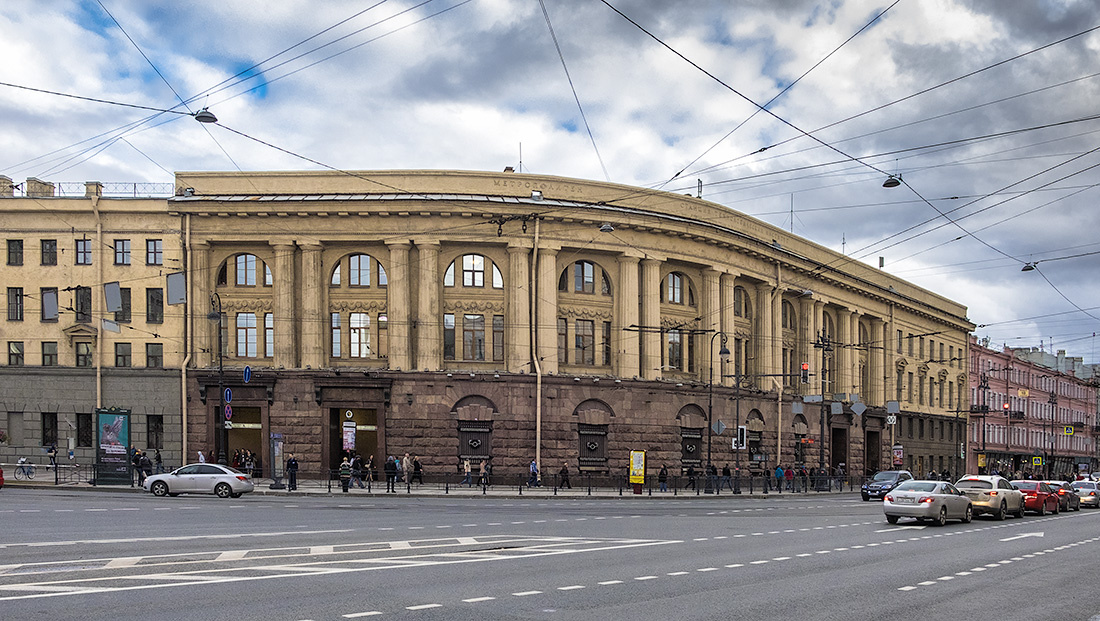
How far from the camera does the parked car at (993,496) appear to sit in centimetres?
3152

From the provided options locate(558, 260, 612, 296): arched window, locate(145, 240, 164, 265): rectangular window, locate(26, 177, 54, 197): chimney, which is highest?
locate(26, 177, 54, 197): chimney

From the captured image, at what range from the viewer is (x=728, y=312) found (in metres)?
58.1

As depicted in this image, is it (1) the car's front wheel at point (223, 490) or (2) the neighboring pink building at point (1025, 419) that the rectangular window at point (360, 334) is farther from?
(2) the neighboring pink building at point (1025, 419)

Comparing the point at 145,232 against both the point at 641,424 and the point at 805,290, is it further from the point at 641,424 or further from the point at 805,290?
the point at 805,290

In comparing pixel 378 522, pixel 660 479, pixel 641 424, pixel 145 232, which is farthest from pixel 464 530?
pixel 145 232

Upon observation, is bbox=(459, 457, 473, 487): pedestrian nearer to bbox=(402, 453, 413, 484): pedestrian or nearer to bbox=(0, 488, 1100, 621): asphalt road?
bbox=(402, 453, 413, 484): pedestrian

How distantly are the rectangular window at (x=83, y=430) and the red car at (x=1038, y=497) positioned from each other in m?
41.9

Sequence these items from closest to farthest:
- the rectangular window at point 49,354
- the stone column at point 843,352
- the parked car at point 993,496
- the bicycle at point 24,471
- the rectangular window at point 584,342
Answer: the parked car at point 993,496 → the bicycle at point 24,471 → the rectangular window at point 49,354 → the rectangular window at point 584,342 → the stone column at point 843,352

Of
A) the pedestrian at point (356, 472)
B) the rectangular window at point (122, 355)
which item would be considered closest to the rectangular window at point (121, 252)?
the rectangular window at point (122, 355)

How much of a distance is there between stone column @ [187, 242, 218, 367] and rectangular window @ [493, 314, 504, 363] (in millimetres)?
13892

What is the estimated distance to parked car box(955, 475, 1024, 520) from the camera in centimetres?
3152

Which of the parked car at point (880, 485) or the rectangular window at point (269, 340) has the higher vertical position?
the rectangular window at point (269, 340)

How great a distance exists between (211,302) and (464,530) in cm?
3050

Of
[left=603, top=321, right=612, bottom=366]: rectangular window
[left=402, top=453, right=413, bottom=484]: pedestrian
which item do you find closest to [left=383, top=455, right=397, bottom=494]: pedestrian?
[left=402, top=453, right=413, bottom=484]: pedestrian
